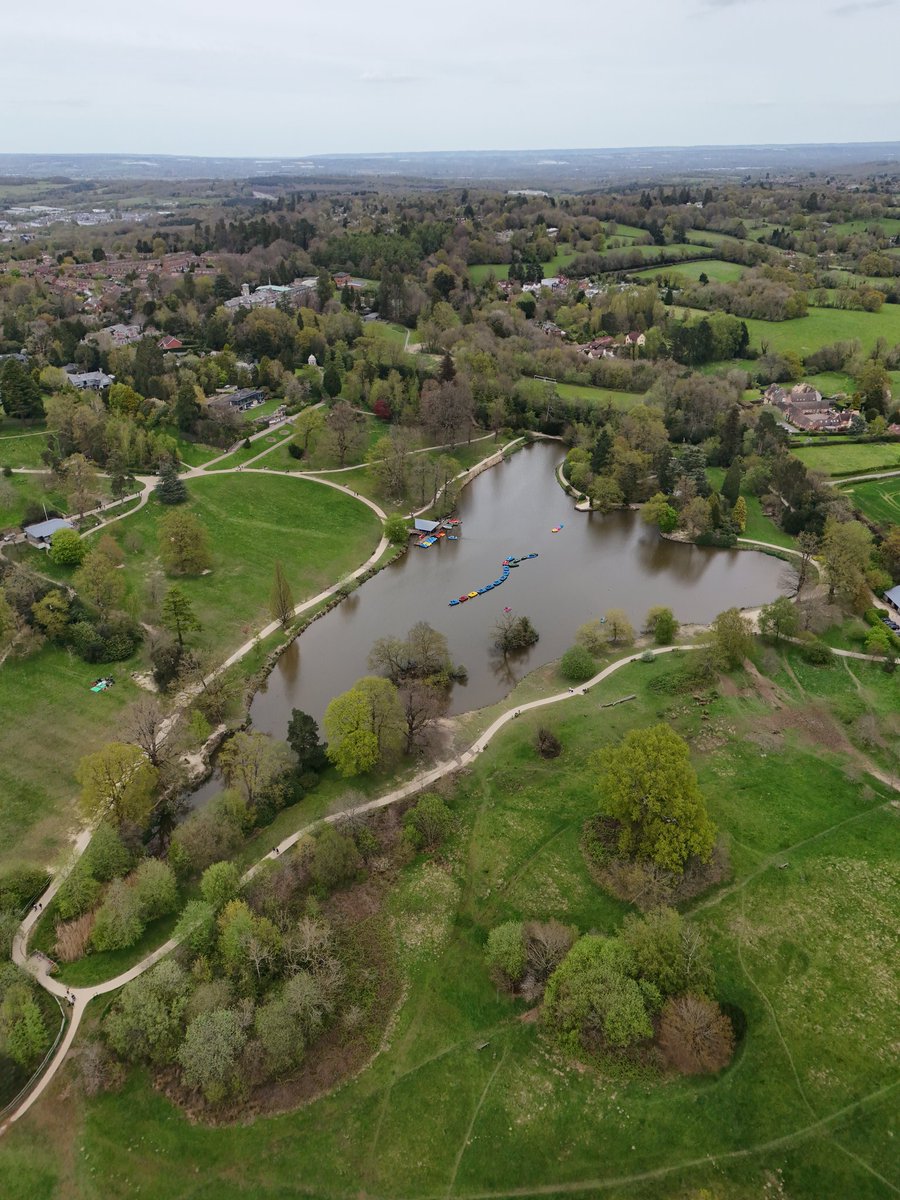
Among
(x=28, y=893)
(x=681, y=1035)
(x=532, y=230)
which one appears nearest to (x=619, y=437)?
(x=681, y=1035)

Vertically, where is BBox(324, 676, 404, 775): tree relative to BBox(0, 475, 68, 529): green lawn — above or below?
below

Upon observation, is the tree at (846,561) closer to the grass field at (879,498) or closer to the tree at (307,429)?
the grass field at (879,498)

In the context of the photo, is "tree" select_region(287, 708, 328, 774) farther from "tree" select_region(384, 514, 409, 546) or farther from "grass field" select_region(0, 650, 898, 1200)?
"tree" select_region(384, 514, 409, 546)

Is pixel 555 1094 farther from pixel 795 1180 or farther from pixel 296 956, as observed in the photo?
pixel 296 956

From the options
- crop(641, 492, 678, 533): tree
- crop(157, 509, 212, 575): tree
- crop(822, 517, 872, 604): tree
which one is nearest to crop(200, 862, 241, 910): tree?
crop(157, 509, 212, 575): tree

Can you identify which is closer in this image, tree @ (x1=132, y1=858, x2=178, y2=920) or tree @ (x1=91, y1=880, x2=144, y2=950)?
tree @ (x1=91, y1=880, x2=144, y2=950)

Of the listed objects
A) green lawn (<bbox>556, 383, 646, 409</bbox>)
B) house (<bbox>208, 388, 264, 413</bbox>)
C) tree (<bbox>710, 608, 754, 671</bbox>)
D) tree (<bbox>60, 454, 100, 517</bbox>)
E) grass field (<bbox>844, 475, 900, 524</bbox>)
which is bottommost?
tree (<bbox>710, 608, 754, 671</bbox>)

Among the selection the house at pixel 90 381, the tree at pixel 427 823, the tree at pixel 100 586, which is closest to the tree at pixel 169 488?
the tree at pixel 100 586
